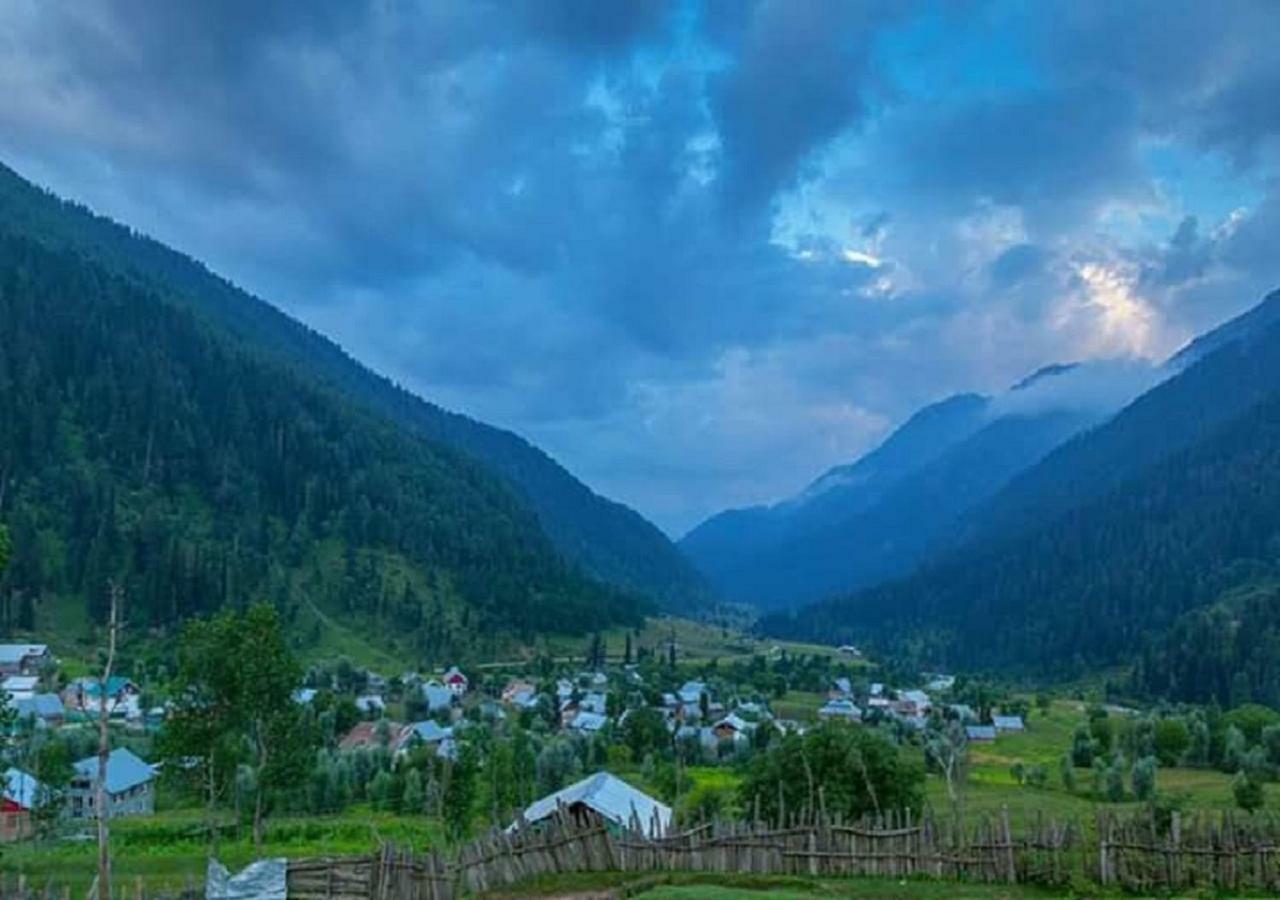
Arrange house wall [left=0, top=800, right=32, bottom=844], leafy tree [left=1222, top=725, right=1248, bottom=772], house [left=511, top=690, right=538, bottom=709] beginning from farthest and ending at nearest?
1. house [left=511, top=690, right=538, bottom=709]
2. leafy tree [left=1222, top=725, right=1248, bottom=772]
3. house wall [left=0, top=800, right=32, bottom=844]

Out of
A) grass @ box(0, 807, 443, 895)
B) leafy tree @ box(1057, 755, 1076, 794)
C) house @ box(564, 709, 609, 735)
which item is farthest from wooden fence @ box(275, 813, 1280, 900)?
house @ box(564, 709, 609, 735)

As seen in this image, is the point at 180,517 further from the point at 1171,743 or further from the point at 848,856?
the point at 848,856

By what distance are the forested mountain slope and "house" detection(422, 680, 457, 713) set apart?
34.0 meters

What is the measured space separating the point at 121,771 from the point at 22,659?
165 ft

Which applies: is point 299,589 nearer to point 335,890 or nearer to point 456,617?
point 456,617

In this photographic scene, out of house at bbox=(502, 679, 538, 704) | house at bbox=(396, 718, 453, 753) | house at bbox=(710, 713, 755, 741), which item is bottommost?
house at bbox=(710, 713, 755, 741)

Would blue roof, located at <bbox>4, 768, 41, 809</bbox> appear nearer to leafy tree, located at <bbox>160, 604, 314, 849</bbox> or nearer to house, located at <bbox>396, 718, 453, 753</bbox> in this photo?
leafy tree, located at <bbox>160, 604, 314, 849</bbox>

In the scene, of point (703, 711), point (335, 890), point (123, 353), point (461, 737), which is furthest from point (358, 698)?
point (123, 353)

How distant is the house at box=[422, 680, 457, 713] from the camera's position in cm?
11419

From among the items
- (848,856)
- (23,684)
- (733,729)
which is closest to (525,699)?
(733,729)

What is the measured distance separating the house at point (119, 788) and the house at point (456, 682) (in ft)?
171

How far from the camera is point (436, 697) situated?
117750mm

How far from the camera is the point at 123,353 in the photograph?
19500 centimetres

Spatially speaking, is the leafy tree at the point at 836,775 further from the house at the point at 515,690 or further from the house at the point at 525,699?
the house at the point at 515,690
